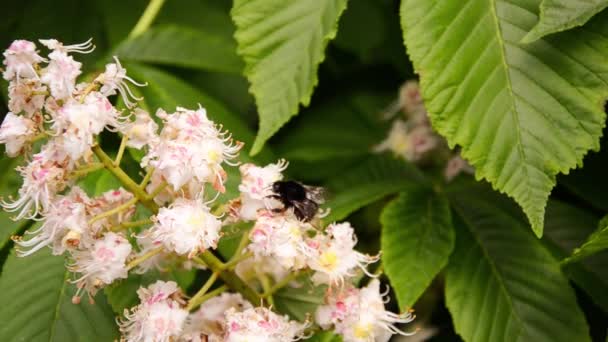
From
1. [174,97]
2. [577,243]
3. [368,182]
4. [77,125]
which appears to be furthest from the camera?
[368,182]

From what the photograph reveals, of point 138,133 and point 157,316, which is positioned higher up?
point 138,133

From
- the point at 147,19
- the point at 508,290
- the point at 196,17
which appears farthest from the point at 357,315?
the point at 196,17

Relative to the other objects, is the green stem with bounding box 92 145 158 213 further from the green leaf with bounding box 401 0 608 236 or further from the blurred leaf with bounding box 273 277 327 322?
the green leaf with bounding box 401 0 608 236

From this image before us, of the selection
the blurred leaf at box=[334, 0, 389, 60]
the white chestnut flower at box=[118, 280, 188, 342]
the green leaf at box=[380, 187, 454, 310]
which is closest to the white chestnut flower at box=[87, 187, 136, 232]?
the white chestnut flower at box=[118, 280, 188, 342]

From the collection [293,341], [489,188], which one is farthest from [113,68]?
[489,188]

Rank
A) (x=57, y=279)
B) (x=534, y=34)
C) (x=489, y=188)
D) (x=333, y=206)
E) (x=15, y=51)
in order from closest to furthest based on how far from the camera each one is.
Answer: (x=15, y=51) → (x=534, y=34) → (x=57, y=279) → (x=333, y=206) → (x=489, y=188)

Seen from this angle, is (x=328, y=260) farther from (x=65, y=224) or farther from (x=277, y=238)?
(x=65, y=224)

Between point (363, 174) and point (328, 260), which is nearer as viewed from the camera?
point (328, 260)

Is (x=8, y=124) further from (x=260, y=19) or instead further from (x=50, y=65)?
(x=260, y=19)
